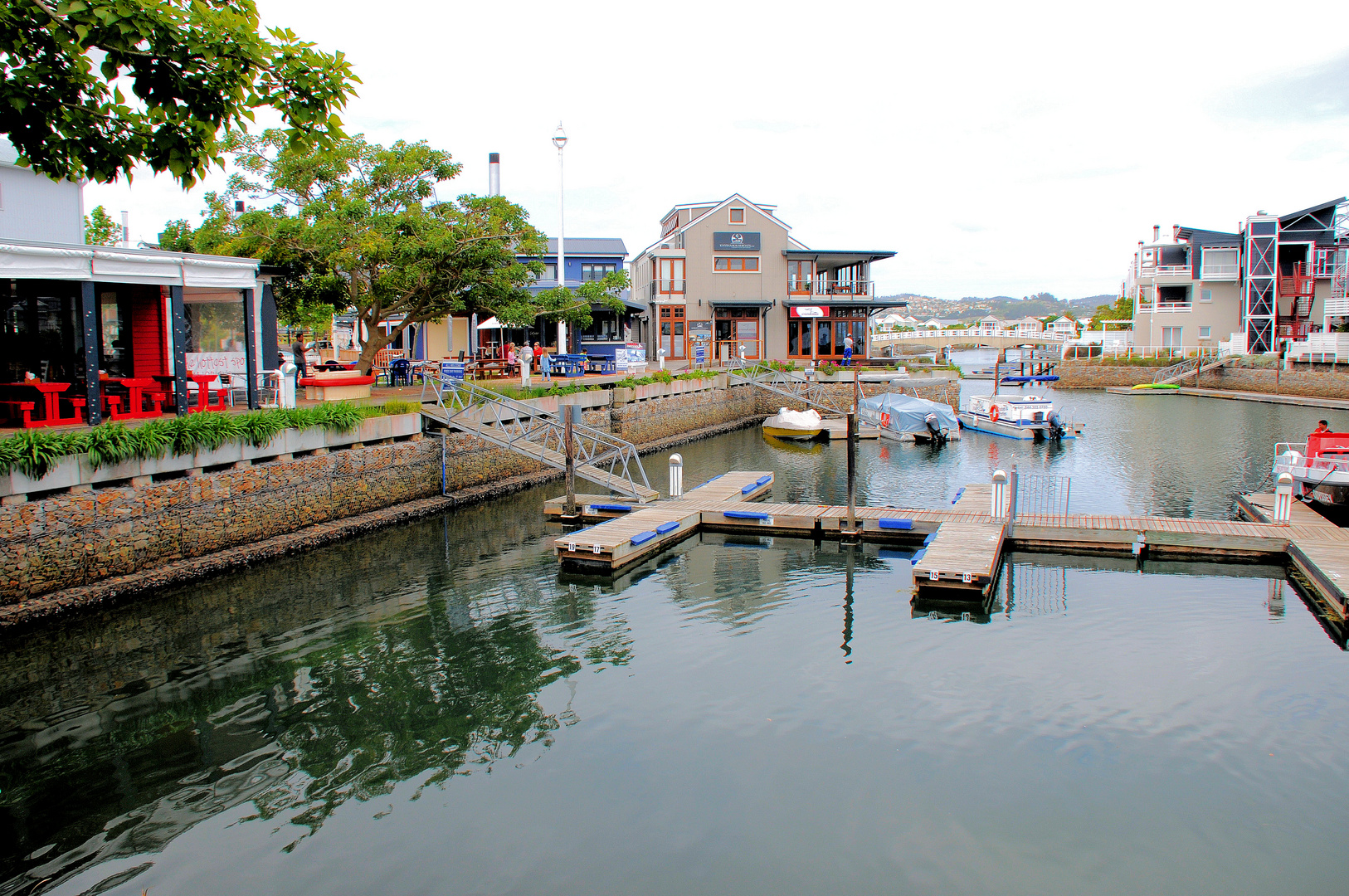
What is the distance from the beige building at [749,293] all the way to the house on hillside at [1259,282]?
90.5 ft

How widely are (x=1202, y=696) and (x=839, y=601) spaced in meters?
5.30

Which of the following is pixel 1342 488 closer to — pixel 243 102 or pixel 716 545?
pixel 716 545

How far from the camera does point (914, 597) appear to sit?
555 inches

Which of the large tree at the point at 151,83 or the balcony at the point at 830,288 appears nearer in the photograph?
the large tree at the point at 151,83

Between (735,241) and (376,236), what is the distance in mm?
30939

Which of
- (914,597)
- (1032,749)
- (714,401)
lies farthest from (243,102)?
(714,401)

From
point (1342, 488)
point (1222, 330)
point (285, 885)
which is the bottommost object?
point (285, 885)

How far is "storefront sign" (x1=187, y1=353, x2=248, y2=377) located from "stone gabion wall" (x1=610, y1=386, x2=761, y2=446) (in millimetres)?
12806

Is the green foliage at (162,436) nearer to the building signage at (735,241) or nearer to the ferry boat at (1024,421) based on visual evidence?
the ferry boat at (1024,421)

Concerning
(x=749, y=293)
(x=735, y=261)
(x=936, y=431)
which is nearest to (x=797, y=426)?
(x=936, y=431)

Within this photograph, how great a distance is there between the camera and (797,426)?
36.7 metres

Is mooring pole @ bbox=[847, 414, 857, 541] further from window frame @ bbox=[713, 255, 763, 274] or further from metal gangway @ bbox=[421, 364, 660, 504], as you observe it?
window frame @ bbox=[713, 255, 763, 274]

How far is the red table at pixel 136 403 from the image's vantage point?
16.6 m

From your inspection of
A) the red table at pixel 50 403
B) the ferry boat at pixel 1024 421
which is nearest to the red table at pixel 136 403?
the red table at pixel 50 403
